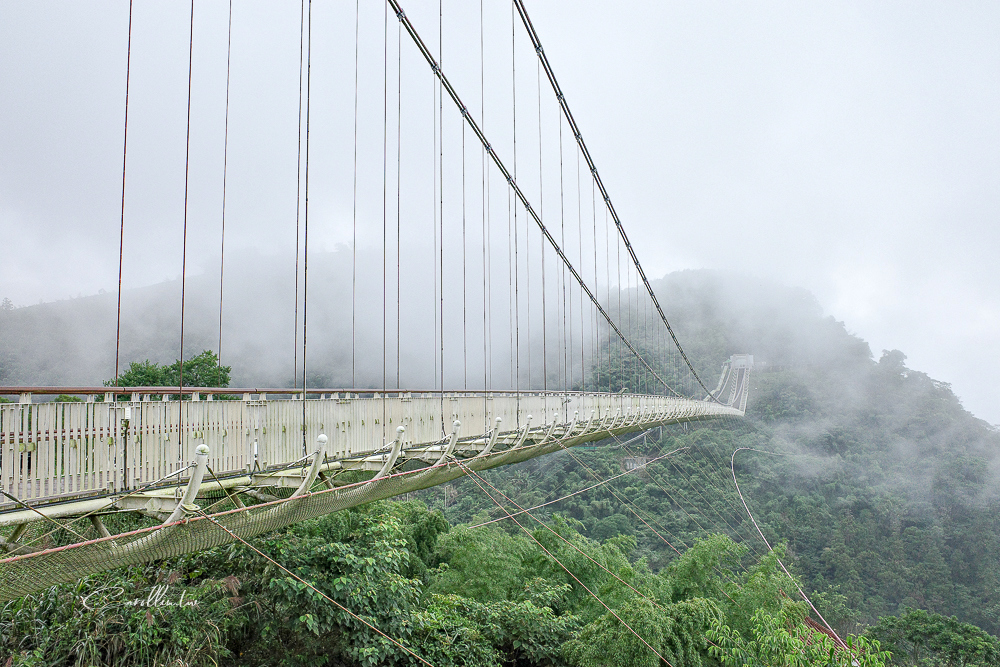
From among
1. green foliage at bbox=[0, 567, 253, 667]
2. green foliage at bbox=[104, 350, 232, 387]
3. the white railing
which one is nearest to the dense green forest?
green foliage at bbox=[0, 567, 253, 667]

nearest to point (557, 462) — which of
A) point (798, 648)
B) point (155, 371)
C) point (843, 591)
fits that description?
point (843, 591)

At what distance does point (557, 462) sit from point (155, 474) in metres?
21.9

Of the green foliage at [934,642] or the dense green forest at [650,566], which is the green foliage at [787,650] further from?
the green foliage at [934,642]

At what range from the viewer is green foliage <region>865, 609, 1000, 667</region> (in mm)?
12492

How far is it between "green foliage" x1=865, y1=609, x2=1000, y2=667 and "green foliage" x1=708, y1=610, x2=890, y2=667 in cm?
791

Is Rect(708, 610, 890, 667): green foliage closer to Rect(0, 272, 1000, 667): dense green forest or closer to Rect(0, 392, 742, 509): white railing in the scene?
Rect(0, 272, 1000, 667): dense green forest

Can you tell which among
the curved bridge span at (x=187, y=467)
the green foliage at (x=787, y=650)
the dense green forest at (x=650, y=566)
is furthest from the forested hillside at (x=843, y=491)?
the curved bridge span at (x=187, y=467)

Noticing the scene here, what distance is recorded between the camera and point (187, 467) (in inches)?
106

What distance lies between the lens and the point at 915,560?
21.7 metres

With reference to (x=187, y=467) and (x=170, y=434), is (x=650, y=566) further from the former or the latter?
(x=187, y=467)

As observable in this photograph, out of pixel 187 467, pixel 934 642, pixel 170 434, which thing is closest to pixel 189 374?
pixel 170 434

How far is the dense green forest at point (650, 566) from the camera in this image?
550 centimetres

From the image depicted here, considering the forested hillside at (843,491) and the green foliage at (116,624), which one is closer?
the green foliage at (116,624)

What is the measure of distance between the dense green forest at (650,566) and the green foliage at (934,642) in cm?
5
